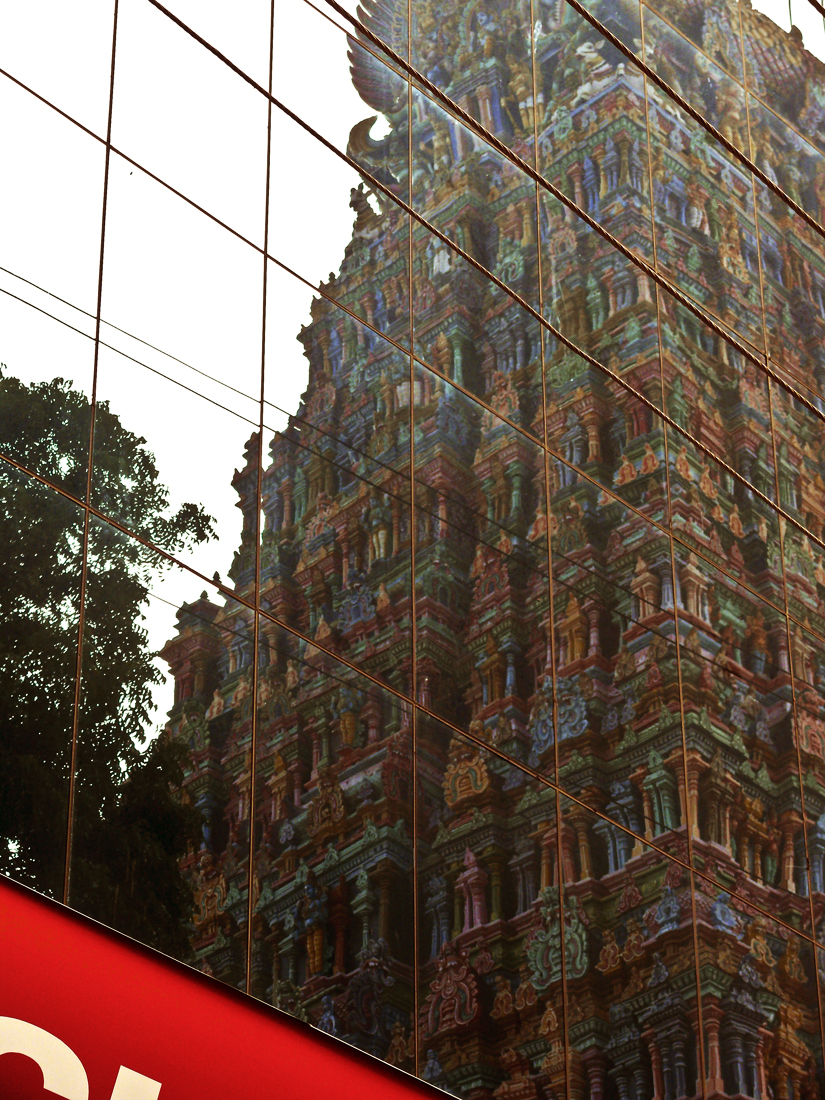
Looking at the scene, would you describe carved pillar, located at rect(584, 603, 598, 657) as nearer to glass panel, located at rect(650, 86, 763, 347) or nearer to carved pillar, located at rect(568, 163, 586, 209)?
glass panel, located at rect(650, 86, 763, 347)

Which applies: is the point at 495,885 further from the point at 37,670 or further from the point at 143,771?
the point at 37,670

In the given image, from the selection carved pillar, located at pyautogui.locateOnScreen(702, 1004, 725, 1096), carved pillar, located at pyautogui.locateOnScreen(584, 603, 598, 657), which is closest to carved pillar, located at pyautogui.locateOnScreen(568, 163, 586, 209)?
carved pillar, located at pyautogui.locateOnScreen(584, 603, 598, 657)

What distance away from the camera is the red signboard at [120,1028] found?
39.2ft

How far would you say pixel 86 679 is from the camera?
1486cm

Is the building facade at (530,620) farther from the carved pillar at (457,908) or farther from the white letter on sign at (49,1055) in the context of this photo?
the white letter on sign at (49,1055)

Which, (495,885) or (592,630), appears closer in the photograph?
(495,885)

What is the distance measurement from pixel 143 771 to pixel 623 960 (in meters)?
5.75

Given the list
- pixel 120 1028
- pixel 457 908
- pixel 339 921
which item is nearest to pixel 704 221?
pixel 457 908

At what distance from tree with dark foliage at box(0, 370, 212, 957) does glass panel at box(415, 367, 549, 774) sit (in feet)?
10.8

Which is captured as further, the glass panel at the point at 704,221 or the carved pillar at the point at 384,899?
the glass panel at the point at 704,221

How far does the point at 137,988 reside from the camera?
1275cm

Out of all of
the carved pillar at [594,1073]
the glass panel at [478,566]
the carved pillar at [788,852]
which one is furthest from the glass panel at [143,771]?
the carved pillar at [788,852]

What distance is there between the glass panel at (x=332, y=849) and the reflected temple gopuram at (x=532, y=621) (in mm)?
31

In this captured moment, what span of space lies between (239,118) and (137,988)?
888cm
